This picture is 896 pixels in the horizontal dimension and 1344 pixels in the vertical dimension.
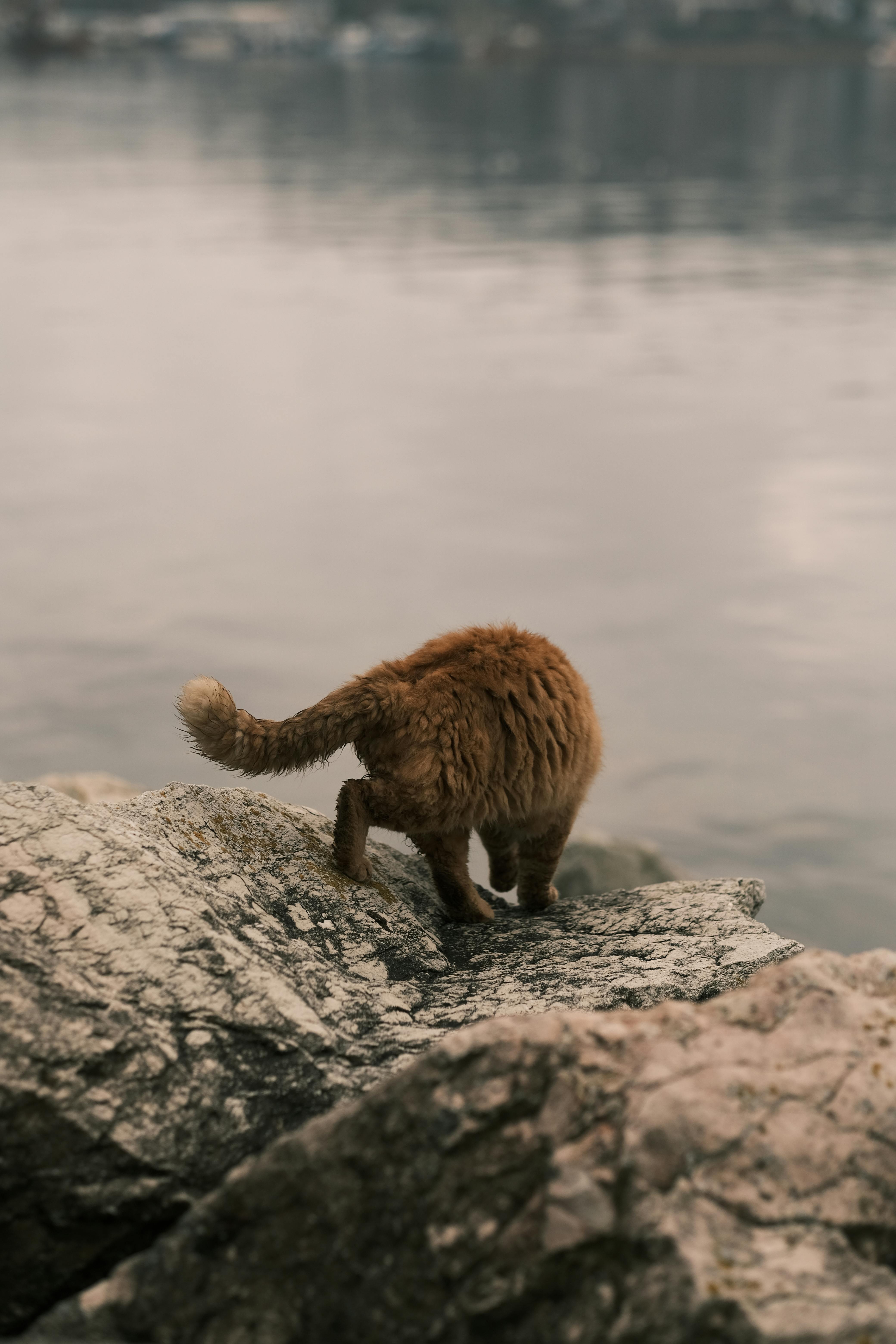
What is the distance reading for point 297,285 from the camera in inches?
989

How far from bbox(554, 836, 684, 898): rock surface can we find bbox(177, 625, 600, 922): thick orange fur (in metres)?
2.79

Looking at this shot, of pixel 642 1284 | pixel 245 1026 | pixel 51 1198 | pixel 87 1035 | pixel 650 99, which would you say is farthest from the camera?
pixel 650 99

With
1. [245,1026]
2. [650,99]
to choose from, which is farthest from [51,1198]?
[650,99]

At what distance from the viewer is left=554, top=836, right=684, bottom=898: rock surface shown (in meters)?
7.17

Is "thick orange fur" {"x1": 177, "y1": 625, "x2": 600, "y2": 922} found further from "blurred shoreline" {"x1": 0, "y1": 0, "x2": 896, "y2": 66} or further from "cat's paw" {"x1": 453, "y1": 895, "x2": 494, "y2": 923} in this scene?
"blurred shoreline" {"x1": 0, "y1": 0, "x2": 896, "y2": 66}

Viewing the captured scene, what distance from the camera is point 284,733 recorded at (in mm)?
3896

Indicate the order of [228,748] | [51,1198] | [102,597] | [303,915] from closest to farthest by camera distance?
[51,1198] < [303,915] < [228,748] < [102,597]

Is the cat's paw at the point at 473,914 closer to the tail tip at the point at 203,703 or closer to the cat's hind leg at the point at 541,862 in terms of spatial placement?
the cat's hind leg at the point at 541,862

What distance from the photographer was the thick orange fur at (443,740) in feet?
12.8

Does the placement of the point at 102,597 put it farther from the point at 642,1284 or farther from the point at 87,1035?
the point at 642,1284

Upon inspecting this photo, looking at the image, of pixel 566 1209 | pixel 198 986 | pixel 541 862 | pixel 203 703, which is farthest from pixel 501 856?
pixel 566 1209

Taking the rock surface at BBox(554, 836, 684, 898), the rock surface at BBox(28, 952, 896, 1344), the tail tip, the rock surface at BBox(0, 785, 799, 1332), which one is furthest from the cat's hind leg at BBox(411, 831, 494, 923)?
the rock surface at BBox(554, 836, 684, 898)

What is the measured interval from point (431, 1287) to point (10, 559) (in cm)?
1181

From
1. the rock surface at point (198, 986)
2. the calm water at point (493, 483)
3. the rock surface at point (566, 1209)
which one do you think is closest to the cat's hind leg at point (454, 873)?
the rock surface at point (198, 986)
